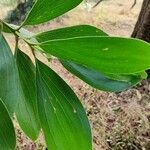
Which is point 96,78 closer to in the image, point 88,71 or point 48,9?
point 88,71

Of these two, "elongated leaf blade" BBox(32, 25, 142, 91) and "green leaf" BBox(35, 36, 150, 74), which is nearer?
"green leaf" BBox(35, 36, 150, 74)

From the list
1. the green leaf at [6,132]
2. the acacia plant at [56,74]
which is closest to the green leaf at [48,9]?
the acacia plant at [56,74]

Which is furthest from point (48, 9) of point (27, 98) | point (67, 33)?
point (27, 98)

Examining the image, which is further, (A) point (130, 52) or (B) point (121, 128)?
(B) point (121, 128)

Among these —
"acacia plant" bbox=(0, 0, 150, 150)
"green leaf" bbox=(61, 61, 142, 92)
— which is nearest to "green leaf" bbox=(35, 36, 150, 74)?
"acacia plant" bbox=(0, 0, 150, 150)

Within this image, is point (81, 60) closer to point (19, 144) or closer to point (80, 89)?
point (19, 144)

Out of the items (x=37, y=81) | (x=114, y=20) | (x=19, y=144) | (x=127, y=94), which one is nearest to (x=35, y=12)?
(x=37, y=81)

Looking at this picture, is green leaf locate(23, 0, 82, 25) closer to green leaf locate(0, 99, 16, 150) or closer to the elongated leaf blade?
the elongated leaf blade

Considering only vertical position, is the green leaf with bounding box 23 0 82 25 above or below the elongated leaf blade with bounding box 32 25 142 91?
above
